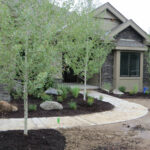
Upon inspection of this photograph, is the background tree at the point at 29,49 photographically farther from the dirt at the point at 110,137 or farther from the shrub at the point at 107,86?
the shrub at the point at 107,86

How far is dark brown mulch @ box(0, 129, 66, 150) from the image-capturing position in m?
3.79

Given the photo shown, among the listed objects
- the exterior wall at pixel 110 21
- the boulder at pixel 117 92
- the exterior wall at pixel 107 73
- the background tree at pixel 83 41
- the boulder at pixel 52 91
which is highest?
the exterior wall at pixel 110 21

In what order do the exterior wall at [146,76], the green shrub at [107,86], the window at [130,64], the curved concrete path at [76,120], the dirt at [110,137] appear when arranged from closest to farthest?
the dirt at [110,137] → the curved concrete path at [76,120] → the green shrub at [107,86] → the window at [130,64] → the exterior wall at [146,76]

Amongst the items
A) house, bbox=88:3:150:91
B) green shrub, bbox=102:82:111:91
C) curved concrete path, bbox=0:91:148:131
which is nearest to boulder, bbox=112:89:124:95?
green shrub, bbox=102:82:111:91

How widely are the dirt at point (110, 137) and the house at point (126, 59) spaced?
7452 mm

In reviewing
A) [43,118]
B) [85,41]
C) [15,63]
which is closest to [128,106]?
[85,41]

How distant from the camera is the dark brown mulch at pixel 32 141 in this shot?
379 centimetres

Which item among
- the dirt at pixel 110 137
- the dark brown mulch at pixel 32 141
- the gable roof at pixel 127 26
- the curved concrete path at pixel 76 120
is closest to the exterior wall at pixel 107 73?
the gable roof at pixel 127 26

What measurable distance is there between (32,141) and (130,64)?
36.2ft

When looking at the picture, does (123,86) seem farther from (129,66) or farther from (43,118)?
(43,118)

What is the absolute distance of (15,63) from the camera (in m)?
3.92

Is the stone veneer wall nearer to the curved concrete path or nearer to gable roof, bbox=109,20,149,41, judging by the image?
gable roof, bbox=109,20,149,41

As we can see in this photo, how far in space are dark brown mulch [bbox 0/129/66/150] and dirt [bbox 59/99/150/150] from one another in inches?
9.6

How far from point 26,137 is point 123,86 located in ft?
33.1
